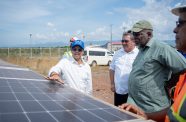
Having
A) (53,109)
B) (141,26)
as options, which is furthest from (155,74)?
(53,109)

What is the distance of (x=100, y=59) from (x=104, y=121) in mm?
35125

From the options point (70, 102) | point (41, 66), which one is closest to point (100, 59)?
point (41, 66)

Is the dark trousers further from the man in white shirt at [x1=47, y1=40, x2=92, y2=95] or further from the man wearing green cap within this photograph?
the man wearing green cap

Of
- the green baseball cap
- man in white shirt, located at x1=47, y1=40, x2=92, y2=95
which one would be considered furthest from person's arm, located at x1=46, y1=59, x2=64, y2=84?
the green baseball cap

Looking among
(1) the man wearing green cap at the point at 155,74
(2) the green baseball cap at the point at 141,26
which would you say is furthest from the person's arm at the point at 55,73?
(2) the green baseball cap at the point at 141,26

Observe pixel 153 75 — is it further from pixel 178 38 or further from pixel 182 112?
pixel 182 112

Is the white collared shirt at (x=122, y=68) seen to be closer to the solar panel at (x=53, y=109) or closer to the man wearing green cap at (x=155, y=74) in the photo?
the man wearing green cap at (x=155, y=74)

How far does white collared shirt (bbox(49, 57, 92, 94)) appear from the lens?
4.67 m

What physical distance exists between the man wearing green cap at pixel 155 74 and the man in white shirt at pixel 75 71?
3.14 feet

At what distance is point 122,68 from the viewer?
5.88 meters

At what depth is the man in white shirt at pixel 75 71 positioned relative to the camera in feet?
15.3

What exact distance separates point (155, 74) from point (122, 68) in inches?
77.5

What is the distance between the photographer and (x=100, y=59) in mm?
37094

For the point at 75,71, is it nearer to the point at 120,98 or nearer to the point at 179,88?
the point at 120,98
